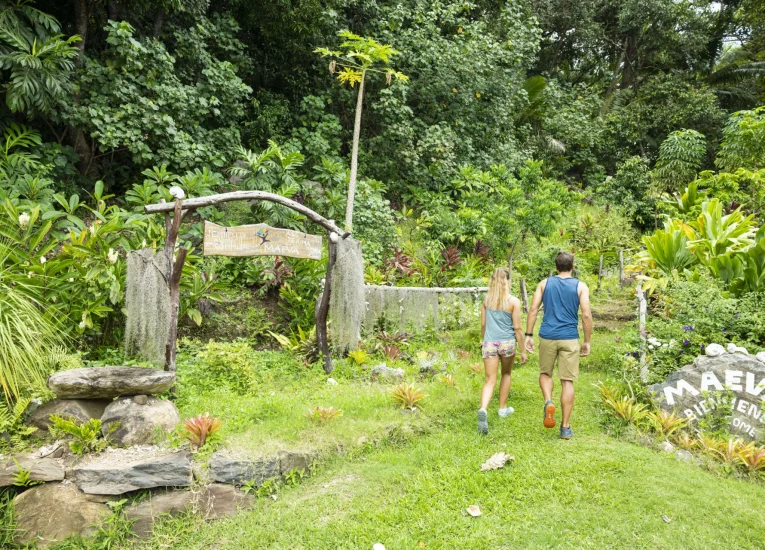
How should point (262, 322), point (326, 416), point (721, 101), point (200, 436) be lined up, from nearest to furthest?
point (200, 436)
point (326, 416)
point (262, 322)
point (721, 101)

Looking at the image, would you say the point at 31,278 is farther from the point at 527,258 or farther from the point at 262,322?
the point at 527,258

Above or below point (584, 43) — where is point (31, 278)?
below

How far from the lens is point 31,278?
471cm

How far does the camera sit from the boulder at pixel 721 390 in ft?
14.5

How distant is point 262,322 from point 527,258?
19.5 feet

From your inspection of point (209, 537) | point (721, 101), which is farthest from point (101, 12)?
point (721, 101)

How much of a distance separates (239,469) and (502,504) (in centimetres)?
196

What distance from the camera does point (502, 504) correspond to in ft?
12.0

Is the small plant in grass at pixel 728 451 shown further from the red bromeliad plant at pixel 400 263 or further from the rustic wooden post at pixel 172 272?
the red bromeliad plant at pixel 400 263

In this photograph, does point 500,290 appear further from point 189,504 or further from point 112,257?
point 112,257

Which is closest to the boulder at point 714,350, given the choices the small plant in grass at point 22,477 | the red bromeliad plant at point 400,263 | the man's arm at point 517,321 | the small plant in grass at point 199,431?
the man's arm at point 517,321

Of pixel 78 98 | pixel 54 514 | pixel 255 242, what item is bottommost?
pixel 54 514

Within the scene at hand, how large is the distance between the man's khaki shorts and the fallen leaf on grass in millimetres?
816

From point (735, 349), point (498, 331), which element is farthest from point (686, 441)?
point (498, 331)
